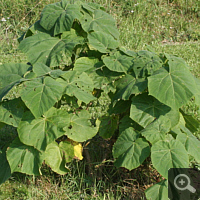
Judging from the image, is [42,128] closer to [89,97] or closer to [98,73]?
[89,97]

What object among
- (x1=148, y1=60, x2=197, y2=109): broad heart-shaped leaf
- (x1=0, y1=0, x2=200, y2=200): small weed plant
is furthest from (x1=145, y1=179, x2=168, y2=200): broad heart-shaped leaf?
(x1=148, y1=60, x2=197, y2=109): broad heart-shaped leaf

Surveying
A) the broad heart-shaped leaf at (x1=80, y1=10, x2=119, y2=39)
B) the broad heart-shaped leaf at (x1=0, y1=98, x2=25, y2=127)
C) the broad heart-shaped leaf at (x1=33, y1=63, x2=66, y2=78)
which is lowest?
the broad heart-shaped leaf at (x1=0, y1=98, x2=25, y2=127)

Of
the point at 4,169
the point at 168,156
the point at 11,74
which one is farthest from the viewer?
the point at 4,169

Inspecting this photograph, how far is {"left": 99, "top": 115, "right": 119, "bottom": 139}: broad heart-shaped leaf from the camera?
2314mm

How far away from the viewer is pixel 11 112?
196 cm

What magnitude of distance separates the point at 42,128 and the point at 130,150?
0.62 metres

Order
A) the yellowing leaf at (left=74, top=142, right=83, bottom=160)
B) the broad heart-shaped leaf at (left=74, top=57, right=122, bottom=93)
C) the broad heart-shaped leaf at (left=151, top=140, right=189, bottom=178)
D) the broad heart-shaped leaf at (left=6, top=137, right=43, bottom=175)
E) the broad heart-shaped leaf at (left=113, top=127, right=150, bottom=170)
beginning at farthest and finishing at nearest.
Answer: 1. the yellowing leaf at (left=74, top=142, right=83, bottom=160)
2. the broad heart-shaped leaf at (left=74, top=57, right=122, bottom=93)
3. the broad heart-shaped leaf at (left=6, top=137, right=43, bottom=175)
4. the broad heart-shaped leaf at (left=113, top=127, right=150, bottom=170)
5. the broad heart-shaped leaf at (left=151, top=140, right=189, bottom=178)

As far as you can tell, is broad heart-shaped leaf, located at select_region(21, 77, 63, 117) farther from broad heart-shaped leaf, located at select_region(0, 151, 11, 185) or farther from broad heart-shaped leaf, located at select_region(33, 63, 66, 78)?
broad heart-shaped leaf, located at select_region(0, 151, 11, 185)

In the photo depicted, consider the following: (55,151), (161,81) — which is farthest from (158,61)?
(55,151)

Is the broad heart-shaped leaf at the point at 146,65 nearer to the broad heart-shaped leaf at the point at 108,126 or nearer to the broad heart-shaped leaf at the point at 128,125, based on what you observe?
the broad heart-shaped leaf at the point at 128,125

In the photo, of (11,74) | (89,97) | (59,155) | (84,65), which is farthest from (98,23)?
(59,155)

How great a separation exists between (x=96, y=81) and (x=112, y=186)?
0.95m

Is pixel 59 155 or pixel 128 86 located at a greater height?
pixel 128 86

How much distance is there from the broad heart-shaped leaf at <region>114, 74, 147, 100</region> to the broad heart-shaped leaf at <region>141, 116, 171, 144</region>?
25cm
